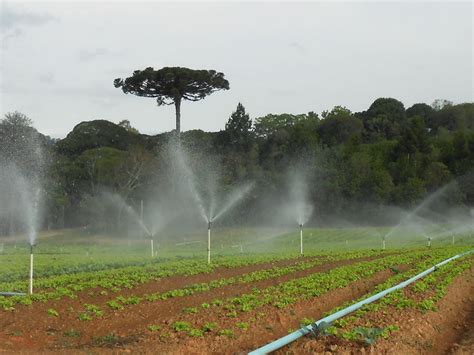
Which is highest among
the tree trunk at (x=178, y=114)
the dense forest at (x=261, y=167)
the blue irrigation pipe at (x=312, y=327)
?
the tree trunk at (x=178, y=114)

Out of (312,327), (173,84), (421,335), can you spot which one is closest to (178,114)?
(173,84)

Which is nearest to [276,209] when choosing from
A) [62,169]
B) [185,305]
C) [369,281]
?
[62,169]

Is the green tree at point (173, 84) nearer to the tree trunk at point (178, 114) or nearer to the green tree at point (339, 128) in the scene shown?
the tree trunk at point (178, 114)

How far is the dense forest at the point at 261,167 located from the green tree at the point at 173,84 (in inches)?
194

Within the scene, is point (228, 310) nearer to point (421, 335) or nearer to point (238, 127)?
point (421, 335)

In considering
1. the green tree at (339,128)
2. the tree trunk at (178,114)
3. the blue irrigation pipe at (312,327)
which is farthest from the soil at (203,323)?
the green tree at (339,128)

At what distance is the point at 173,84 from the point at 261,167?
13.5m

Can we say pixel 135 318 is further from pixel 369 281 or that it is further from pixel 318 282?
pixel 369 281

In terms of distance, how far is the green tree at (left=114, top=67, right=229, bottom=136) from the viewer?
206 feet

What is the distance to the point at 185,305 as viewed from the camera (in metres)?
13.4

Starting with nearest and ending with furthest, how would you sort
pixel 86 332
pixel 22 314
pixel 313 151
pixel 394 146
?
pixel 86 332 < pixel 22 314 < pixel 313 151 < pixel 394 146

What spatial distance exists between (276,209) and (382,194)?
36.1 ft

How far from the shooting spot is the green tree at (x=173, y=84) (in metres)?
62.9

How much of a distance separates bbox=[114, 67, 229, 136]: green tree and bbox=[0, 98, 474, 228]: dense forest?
4.93 m
